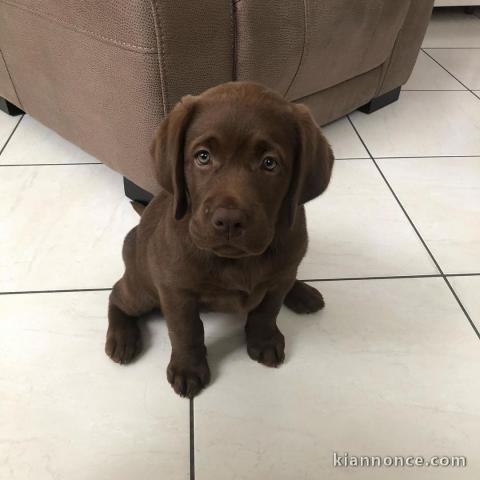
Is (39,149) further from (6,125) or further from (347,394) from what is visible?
(347,394)

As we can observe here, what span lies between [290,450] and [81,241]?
962 mm

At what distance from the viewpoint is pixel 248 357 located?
1243mm

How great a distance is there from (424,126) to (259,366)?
1670mm

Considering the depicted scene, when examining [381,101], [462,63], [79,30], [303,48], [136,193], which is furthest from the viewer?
[462,63]

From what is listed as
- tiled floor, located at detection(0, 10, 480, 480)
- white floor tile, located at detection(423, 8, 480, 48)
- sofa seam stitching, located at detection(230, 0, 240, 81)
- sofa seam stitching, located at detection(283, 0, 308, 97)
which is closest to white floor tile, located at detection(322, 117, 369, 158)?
tiled floor, located at detection(0, 10, 480, 480)

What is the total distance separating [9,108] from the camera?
2248 mm

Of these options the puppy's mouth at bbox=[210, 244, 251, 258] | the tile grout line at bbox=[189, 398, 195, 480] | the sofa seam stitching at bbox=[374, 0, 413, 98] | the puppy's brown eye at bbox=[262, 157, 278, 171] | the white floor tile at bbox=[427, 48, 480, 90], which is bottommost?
the white floor tile at bbox=[427, 48, 480, 90]

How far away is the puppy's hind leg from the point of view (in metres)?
1.35

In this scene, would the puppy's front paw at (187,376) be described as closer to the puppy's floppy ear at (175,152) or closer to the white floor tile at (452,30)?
Result: the puppy's floppy ear at (175,152)

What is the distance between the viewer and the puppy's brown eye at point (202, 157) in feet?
2.83

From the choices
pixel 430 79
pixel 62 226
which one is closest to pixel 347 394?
pixel 62 226

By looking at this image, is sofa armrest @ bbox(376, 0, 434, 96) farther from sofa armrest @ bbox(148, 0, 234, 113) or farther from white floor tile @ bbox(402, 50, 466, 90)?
sofa armrest @ bbox(148, 0, 234, 113)

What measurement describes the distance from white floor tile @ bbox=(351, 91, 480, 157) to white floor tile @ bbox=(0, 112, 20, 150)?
167cm

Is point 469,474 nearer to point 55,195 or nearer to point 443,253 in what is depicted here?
point 443,253
